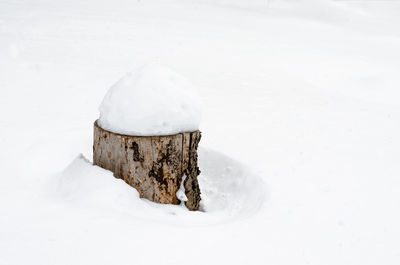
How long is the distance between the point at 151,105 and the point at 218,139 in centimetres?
127

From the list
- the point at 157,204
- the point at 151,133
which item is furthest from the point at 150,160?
the point at 157,204

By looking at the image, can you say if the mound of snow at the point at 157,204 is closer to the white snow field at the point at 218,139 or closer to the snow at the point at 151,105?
the white snow field at the point at 218,139

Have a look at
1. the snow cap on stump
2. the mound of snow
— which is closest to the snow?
the snow cap on stump

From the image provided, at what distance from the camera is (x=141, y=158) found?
2.31m

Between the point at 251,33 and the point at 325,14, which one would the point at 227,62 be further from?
the point at 325,14

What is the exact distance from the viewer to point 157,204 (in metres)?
2.39

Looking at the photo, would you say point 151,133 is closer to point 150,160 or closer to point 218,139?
point 150,160

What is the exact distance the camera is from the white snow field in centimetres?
205

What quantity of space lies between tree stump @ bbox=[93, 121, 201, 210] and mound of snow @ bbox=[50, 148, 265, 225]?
5cm

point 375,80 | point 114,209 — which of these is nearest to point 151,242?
point 114,209

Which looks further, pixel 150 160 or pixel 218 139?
pixel 218 139

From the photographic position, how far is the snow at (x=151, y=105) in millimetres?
2293

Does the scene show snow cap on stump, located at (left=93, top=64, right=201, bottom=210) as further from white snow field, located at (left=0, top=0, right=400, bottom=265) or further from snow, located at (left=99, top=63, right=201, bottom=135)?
white snow field, located at (left=0, top=0, right=400, bottom=265)

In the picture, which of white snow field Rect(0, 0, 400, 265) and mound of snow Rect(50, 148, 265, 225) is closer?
white snow field Rect(0, 0, 400, 265)
